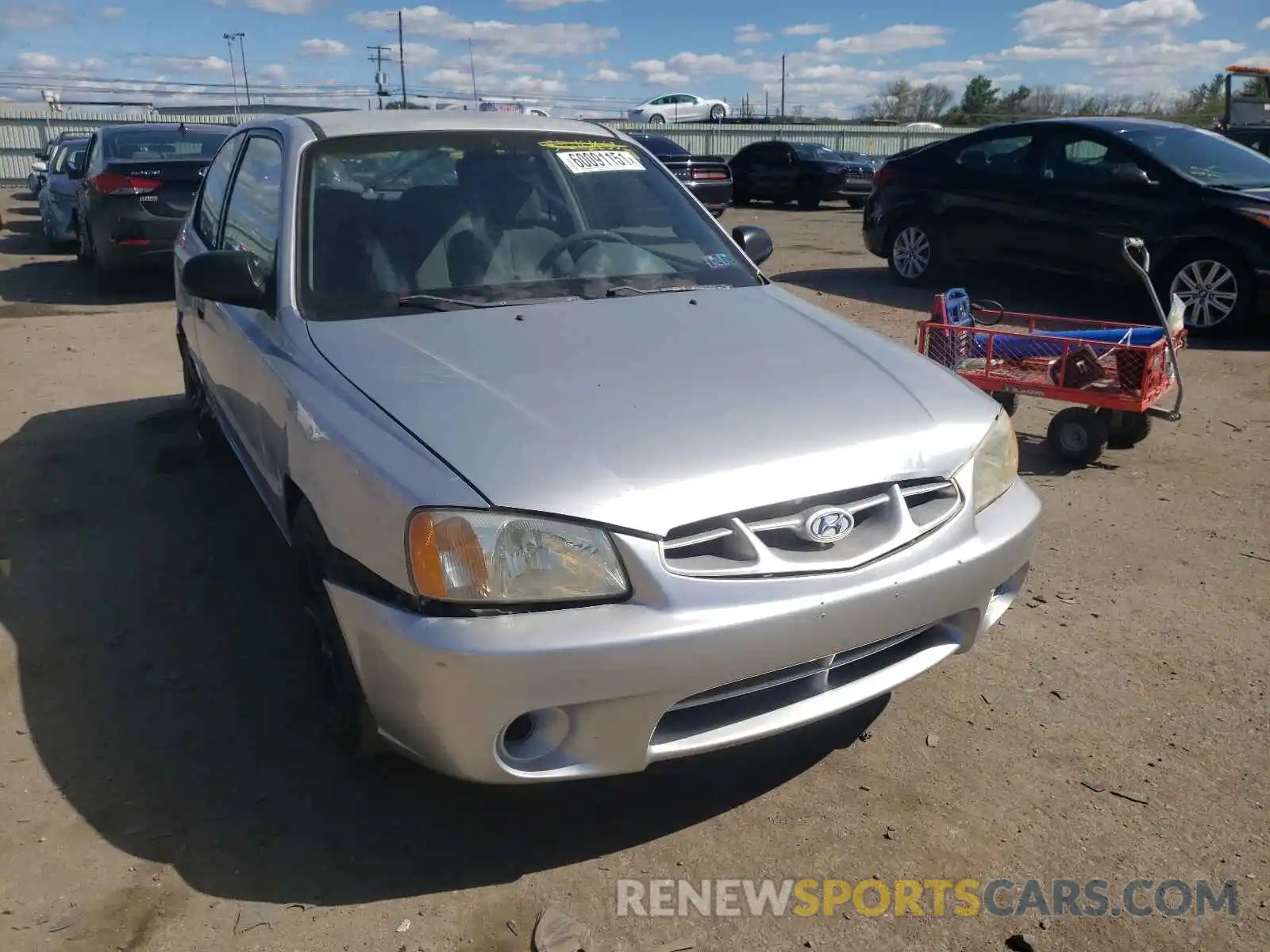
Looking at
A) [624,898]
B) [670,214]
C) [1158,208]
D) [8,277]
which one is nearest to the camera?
[624,898]

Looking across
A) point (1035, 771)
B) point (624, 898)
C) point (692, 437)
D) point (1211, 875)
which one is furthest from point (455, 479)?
point (1211, 875)

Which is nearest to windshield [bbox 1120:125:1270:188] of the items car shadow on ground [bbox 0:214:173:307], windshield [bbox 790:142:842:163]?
car shadow on ground [bbox 0:214:173:307]

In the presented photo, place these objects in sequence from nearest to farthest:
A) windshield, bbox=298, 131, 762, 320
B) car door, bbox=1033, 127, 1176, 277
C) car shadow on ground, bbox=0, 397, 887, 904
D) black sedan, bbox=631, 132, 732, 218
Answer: car shadow on ground, bbox=0, 397, 887, 904
windshield, bbox=298, 131, 762, 320
car door, bbox=1033, 127, 1176, 277
black sedan, bbox=631, 132, 732, 218

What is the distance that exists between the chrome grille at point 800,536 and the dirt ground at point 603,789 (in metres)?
0.75

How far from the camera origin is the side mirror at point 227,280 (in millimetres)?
3277

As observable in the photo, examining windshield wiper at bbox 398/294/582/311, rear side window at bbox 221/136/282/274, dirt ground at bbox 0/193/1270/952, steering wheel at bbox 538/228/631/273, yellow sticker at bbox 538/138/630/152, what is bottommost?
dirt ground at bbox 0/193/1270/952

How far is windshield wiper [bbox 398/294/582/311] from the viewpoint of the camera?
129 inches

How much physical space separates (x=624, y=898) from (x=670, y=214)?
2.46m

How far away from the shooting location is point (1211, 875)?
2.53m

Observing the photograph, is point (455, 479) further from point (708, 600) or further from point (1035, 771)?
→ point (1035, 771)

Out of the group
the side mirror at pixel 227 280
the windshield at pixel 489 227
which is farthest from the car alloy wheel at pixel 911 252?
the side mirror at pixel 227 280

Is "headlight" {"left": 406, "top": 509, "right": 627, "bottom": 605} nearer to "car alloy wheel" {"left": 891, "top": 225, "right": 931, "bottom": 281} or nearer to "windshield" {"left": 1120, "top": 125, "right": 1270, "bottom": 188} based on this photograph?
"windshield" {"left": 1120, "top": 125, "right": 1270, "bottom": 188}

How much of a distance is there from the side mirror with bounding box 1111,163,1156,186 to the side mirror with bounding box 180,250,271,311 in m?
7.47

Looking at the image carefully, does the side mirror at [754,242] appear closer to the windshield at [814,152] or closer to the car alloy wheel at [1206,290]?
the car alloy wheel at [1206,290]
